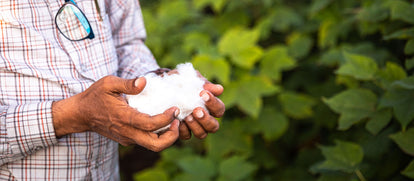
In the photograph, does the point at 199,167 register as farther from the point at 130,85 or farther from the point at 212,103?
the point at 130,85

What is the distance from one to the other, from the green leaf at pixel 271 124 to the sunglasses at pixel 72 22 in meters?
1.61

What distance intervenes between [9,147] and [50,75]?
0.24 metres

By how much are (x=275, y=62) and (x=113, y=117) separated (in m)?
1.72

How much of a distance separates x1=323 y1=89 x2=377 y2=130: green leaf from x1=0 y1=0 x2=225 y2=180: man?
0.72m

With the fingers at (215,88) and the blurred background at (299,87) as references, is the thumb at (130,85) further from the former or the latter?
the blurred background at (299,87)

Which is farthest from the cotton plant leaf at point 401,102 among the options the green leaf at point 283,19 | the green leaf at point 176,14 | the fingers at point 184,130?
the green leaf at point 176,14

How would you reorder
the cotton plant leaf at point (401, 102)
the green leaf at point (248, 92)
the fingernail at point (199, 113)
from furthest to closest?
the green leaf at point (248, 92) → the cotton plant leaf at point (401, 102) → the fingernail at point (199, 113)

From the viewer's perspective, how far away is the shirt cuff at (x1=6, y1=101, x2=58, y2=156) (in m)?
1.09

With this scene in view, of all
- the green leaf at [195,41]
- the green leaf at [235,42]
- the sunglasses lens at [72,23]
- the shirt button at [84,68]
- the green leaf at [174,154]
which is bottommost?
the green leaf at [174,154]

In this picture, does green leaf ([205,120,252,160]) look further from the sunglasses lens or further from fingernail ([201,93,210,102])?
the sunglasses lens

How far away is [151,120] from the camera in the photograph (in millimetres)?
1023

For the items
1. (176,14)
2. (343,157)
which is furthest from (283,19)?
(343,157)

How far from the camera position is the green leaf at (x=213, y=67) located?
7.82 ft

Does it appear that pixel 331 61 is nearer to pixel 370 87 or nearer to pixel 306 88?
pixel 370 87
